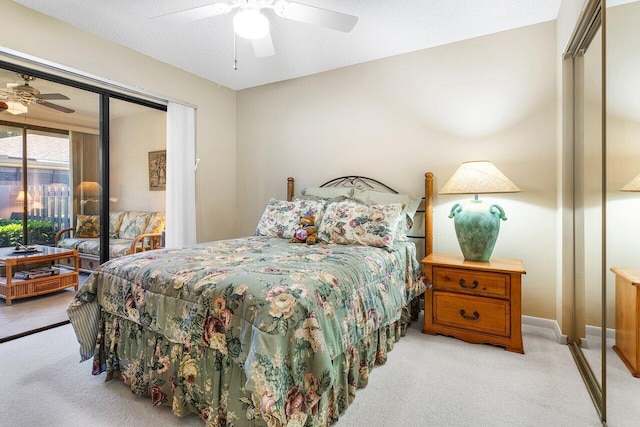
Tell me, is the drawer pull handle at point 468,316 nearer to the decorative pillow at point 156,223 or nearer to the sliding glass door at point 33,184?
the decorative pillow at point 156,223

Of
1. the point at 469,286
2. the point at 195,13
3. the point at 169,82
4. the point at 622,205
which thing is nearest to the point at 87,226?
the point at 169,82

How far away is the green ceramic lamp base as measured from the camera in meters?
2.49

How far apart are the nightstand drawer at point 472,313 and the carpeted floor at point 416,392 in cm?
15

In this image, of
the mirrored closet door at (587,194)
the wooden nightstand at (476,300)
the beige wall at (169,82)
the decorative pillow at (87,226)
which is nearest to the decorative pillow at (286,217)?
the wooden nightstand at (476,300)

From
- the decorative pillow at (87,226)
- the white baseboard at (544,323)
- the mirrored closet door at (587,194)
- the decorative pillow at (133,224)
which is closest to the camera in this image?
the mirrored closet door at (587,194)

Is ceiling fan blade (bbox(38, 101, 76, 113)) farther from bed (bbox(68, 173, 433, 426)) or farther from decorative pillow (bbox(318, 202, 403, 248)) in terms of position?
decorative pillow (bbox(318, 202, 403, 248))

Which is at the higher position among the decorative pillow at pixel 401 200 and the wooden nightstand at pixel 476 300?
the decorative pillow at pixel 401 200

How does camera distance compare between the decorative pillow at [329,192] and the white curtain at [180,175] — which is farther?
the white curtain at [180,175]

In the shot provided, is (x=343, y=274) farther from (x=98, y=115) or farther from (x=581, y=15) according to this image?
(x=98, y=115)

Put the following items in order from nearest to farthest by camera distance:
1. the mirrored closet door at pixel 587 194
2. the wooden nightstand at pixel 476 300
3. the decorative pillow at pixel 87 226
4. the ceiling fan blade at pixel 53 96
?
the mirrored closet door at pixel 587 194 < the wooden nightstand at pixel 476 300 < the ceiling fan blade at pixel 53 96 < the decorative pillow at pixel 87 226

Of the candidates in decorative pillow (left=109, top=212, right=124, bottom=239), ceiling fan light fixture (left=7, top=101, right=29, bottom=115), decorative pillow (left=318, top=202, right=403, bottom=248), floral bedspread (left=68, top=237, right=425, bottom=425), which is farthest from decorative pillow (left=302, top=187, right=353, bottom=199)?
ceiling fan light fixture (left=7, top=101, right=29, bottom=115)

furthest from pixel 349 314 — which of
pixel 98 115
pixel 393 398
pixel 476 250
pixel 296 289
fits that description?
pixel 98 115

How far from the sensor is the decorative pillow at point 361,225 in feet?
8.11

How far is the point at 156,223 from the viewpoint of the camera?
12.4 ft
